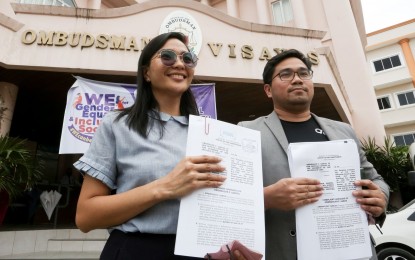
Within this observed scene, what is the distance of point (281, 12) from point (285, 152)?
1158 cm

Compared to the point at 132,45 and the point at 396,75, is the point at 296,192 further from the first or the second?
the point at 396,75

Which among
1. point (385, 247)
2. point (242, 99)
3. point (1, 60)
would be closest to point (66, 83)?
point (1, 60)

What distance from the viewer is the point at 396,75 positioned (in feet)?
73.7

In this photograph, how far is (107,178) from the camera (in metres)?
1.17

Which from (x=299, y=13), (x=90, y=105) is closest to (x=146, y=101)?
(x=90, y=105)

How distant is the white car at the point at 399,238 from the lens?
13.1ft

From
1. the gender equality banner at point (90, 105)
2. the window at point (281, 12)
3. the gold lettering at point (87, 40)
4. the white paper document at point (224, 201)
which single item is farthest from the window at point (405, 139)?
the white paper document at point (224, 201)

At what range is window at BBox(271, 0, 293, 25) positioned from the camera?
11.6 metres

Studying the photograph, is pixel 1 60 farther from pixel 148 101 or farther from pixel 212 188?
pixel 212 188

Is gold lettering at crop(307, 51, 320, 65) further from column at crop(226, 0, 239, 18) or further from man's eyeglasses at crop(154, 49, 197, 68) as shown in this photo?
→ column at crop(226, 0, 239, 18)

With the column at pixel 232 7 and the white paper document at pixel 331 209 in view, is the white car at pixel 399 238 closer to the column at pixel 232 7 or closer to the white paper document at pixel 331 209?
the white paper document at pixel 331 209

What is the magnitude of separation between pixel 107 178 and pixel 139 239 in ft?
0.90

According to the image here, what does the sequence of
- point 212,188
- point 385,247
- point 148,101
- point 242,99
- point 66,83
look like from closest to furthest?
point 212,188 < point 148,101 < point 385,247 < point 66,83 < point 242,99

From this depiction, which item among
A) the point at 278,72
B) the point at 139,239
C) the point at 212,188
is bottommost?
the point at 139,239
